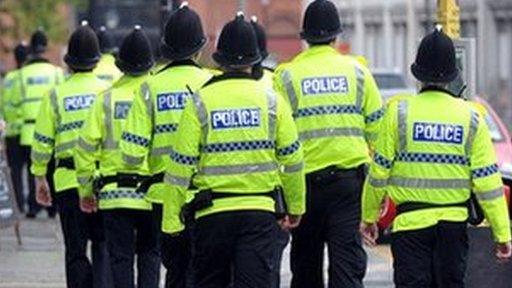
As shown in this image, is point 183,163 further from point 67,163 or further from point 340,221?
point 67,163

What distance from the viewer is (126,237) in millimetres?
14227

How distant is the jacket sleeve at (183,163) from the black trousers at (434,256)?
4.36 feet

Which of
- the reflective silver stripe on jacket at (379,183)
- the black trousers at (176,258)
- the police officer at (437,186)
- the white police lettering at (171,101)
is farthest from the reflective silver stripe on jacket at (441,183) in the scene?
the white police lettering at (171,101)

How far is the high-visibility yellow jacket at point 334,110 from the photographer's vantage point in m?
13.5

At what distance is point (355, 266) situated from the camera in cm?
1345

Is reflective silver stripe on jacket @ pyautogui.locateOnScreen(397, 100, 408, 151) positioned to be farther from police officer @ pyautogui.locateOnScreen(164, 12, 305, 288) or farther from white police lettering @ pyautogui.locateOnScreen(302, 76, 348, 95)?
white police lettering @ pyautogui.locateOnScreen(302, 76, 348, 95)

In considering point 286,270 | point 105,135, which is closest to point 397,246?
point 105,135

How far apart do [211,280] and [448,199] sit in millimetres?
1495

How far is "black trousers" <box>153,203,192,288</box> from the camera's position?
13.5 m

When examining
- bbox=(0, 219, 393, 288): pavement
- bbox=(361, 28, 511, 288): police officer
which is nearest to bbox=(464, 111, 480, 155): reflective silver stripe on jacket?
bbox=(361, 28, 511, 288): police officer

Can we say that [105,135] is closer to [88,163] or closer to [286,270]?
[88,163]

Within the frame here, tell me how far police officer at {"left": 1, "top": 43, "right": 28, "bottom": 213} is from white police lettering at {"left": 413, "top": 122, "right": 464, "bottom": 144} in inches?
521

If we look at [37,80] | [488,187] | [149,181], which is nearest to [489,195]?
[488,187]

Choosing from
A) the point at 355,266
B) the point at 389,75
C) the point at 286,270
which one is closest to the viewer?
the point at 355,266
